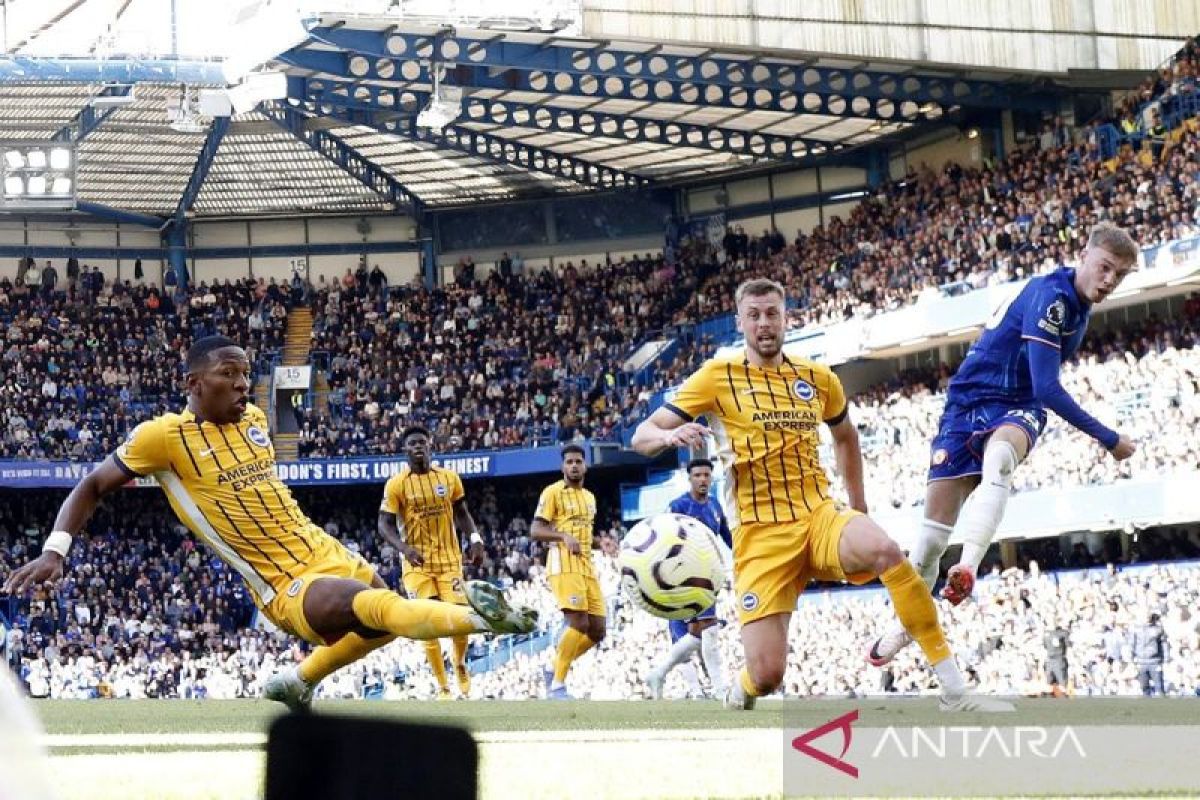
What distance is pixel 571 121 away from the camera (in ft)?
147

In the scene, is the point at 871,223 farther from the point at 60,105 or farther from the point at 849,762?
the point at 849,762

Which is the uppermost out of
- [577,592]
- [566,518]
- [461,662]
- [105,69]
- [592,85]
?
[105,69]

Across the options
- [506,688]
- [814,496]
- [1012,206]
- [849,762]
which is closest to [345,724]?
[849,762]

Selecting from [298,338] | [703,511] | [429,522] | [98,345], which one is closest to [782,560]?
[703,511]

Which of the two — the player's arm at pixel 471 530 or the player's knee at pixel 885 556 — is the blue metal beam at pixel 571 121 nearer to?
the player's arm at pixel 471 530

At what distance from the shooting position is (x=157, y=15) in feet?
129

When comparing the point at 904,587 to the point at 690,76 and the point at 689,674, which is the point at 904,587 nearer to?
the point at 689,674

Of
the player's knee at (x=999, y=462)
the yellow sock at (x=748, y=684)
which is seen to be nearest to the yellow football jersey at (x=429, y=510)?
the player's knee at (x=999, y=462)

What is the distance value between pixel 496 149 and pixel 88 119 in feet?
34.2

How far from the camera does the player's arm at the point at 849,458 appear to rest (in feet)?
31.2

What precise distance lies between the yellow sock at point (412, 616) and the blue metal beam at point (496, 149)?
35.0m

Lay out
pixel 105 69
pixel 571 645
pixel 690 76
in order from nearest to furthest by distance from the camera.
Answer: pixel 571 645
pixel 105 69
pixel 690 76

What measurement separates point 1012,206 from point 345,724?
1503 inches

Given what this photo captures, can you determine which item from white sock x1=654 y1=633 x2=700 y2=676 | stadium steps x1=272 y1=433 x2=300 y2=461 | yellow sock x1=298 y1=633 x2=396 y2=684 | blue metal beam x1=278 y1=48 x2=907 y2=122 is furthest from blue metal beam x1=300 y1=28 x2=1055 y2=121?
yellow sock x1=298 y1=633 x2=396 y2=684
